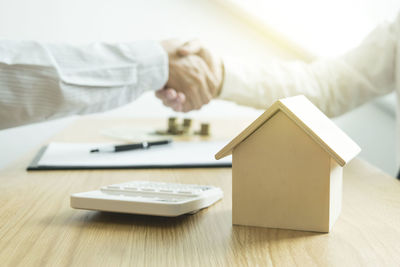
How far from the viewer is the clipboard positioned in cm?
77

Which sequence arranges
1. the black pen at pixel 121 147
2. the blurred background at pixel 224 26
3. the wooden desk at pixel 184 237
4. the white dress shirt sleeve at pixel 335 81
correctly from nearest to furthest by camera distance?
the wooden desk at pixel 184 237, the black pen at pixel 121 147, the white dress shirt sleeve at pixel 335 81, the blurred background at pixel 224 26

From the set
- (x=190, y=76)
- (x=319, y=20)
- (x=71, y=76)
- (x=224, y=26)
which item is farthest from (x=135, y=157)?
(x=319, y=20)

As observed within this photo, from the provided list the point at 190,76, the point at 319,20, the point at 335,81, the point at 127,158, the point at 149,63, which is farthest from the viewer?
the point at 319,20

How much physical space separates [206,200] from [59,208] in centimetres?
17

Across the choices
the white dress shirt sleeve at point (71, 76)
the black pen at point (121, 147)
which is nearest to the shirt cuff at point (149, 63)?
the white dress shirt sleeve at point (71, 76)

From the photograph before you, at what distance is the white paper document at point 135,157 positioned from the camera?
78cm

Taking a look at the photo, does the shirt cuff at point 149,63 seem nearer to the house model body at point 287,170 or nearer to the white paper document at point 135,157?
the white paper document at point 135,157

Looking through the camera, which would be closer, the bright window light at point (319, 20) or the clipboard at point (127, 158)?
the clipboard at point (127, 158)

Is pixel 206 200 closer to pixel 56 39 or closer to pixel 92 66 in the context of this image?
pixel 92 66

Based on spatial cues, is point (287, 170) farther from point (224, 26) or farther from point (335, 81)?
point (224, 26)

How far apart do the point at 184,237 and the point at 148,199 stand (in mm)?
65

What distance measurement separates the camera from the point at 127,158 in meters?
0.84

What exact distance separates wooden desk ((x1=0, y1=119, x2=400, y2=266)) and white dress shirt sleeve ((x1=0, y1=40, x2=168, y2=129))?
264mm

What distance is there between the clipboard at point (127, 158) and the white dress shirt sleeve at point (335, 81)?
0.85 feet
